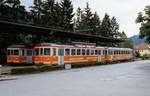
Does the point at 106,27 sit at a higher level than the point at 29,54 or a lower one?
higher

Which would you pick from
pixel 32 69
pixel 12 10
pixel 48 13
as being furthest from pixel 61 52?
pixel 48 13

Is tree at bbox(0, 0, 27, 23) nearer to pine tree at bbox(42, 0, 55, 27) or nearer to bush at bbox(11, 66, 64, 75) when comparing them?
pine tree at bbox(42, 0, 55, 27)

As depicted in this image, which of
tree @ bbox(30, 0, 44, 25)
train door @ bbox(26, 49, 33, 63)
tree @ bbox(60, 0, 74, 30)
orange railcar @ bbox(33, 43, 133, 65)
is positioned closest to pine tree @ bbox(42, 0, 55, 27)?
tree @ bbox(30, 0, 44, 25)

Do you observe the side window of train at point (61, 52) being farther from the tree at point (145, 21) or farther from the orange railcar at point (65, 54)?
the tree at point (145, 21)

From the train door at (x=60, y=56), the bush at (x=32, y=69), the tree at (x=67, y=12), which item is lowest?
the bush at (x=32, y=69)

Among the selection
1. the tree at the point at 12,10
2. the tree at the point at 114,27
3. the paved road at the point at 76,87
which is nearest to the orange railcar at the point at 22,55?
the tree at the point at 12,10

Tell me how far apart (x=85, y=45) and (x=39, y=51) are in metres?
7.83

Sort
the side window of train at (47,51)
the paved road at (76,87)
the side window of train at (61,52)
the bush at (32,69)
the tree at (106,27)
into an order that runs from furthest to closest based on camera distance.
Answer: the tree at (106,27)
the side window of train at (61,52)
the side window of train at (47,51)
the bush at (32,69)
the paved road at (76,87)

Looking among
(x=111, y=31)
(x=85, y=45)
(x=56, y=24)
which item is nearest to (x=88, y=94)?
(x=85, y=45)

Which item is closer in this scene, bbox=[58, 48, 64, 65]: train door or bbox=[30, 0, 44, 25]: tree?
bbox=[58, 48, 64, 65]: train door

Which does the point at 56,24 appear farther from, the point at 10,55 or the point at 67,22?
the point at 10,55

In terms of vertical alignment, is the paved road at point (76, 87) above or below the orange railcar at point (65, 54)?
below

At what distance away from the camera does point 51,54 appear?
86.2 feet

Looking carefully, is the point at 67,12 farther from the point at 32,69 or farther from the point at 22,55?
the point at 32,69
